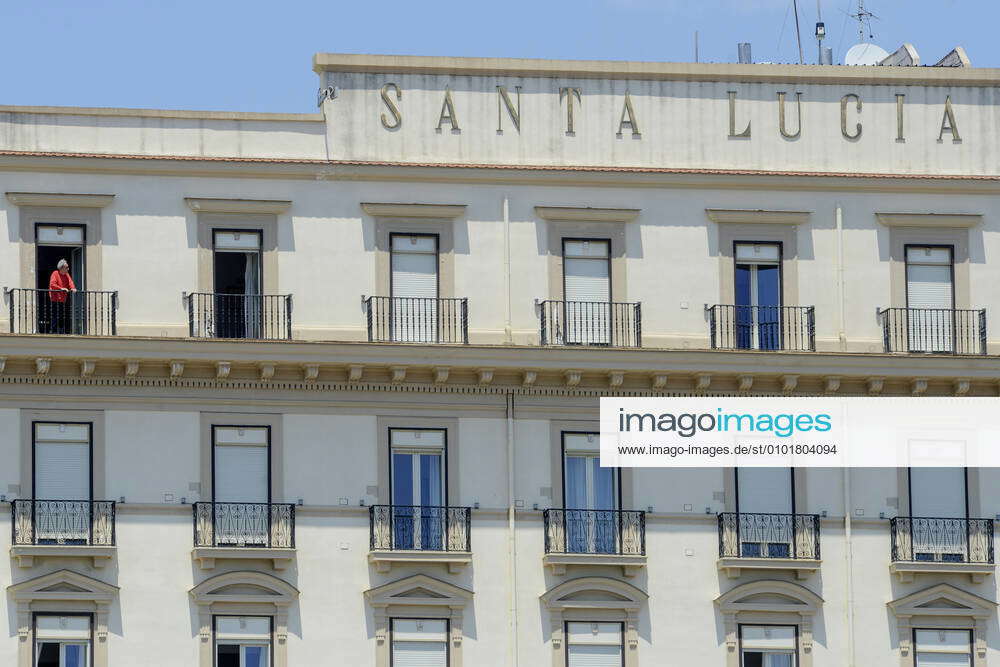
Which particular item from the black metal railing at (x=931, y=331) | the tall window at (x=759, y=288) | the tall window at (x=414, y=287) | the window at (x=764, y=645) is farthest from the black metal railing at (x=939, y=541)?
the tall window at (x=414, y=287)

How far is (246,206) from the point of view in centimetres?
5331

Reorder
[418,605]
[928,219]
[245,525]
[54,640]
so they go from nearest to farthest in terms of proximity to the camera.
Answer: [54,640] < [245,525] < [418,605] < [928,219]

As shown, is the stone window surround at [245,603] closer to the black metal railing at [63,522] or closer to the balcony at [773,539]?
the black metal railing at [63,522]

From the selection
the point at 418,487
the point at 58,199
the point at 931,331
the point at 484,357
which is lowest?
the point at 418,487

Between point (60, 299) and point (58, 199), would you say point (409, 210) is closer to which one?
point (58, 199)

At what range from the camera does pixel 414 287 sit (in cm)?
5375

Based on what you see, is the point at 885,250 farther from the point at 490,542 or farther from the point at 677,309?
the point at 490,542

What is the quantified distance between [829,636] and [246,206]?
46.0 ft

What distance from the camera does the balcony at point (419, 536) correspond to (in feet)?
171

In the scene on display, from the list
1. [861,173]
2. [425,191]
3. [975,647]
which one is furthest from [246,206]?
[975,647]

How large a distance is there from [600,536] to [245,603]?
6.93 metres

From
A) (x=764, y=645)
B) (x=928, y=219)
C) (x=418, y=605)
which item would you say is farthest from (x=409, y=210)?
(x=764, y=645)

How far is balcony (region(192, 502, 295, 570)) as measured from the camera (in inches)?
2030

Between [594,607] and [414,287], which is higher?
[414,287]
